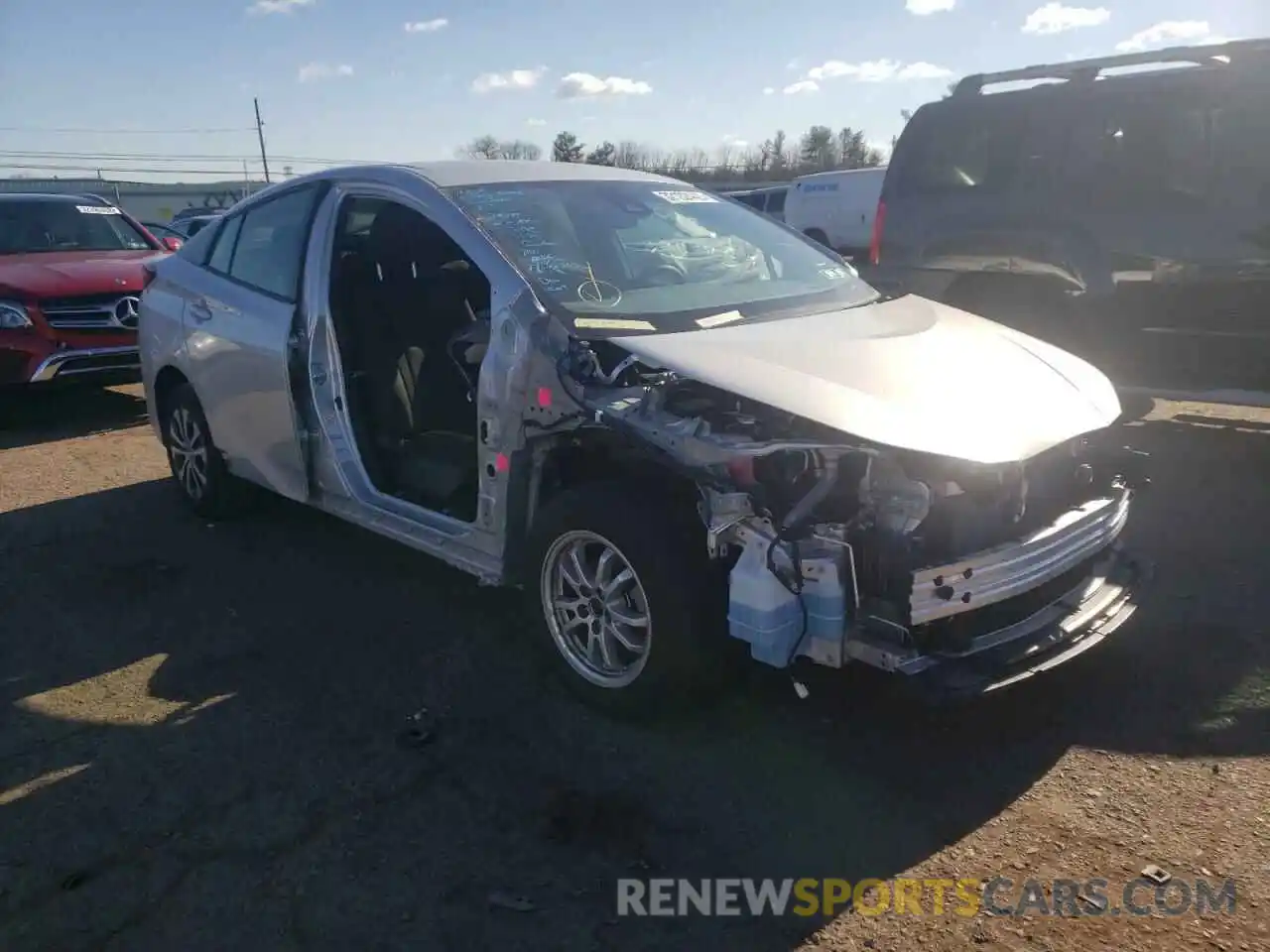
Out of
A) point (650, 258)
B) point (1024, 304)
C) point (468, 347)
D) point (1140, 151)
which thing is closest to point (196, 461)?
point (468, 347)

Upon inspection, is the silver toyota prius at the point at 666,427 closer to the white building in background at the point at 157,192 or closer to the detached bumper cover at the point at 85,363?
the detached bumper cover at the point at 85,363

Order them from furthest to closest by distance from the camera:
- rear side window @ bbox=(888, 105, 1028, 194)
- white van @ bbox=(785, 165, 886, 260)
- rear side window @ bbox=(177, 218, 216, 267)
→ 1. white van @ bbox=(785, 165, 886, 260)
2. rear side window @ bbox=(888, 105, 1028, 194)
3. rear side window @ bbox=(177, 218, 216, 267)

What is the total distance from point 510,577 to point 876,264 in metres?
5.09

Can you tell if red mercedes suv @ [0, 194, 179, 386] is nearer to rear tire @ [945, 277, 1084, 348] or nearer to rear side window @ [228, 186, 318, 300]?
Result: rear side window @ [228, 186, 318, 300]

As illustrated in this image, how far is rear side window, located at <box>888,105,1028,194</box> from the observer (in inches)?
276

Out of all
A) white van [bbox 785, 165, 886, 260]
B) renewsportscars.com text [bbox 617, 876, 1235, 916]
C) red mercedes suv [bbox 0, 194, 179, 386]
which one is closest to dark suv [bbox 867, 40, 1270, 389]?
renewsportscars.com text [bbox 617, 876, 1235, 916]

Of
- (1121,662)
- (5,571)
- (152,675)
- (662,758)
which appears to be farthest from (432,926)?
(5,571)

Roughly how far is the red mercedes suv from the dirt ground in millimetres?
4200

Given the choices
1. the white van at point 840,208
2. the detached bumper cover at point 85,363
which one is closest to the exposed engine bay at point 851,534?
the detached bumper cover at point 85,363

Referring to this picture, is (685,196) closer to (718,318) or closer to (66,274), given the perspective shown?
(718,318)

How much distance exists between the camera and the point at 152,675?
13.2 feet

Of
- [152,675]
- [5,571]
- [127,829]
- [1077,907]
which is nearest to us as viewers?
[1077,907]

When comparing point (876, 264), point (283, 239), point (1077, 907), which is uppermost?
point (283, 239)

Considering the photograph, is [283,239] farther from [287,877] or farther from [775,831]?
[775,831]
